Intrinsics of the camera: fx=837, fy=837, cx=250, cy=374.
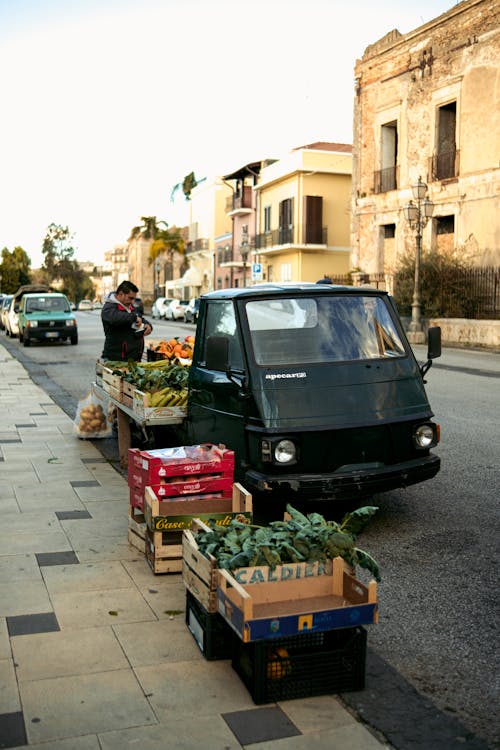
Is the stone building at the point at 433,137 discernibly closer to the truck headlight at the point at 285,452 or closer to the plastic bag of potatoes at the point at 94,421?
the plastic bag of potatoes at the point at 94,421

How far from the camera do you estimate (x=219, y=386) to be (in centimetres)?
674

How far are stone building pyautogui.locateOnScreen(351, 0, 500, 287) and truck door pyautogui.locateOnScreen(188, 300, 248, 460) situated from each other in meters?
25.1

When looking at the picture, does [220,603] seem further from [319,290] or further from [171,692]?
[319,290]

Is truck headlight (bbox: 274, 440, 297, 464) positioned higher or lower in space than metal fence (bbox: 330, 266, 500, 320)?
lower

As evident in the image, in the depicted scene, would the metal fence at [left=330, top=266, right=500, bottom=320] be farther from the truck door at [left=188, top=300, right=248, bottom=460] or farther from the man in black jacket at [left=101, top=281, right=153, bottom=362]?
the truck door at [left=188, top=300, right=248, bottom=460]

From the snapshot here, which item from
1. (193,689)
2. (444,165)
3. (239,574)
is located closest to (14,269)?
(444,165)

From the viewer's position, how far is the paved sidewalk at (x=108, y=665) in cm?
336

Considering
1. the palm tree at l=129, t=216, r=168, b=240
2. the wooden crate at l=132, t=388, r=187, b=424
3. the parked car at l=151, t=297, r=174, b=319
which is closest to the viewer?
the wooden crate at l=132, t=388, r=187, b=424

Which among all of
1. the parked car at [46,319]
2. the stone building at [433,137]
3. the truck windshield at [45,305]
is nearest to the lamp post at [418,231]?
the stone building at [433,137]

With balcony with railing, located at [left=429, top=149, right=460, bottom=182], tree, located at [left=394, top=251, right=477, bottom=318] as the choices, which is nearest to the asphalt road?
tree, located at [left=394, top=251, right=477, bottom=318]

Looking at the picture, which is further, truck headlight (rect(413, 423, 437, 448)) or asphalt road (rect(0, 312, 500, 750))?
truck headlight (rect(413, 423, 437, 448))

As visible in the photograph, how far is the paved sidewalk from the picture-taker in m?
3.36

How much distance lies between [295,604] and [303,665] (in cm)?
38

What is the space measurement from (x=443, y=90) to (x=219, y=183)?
40184 millimetres
